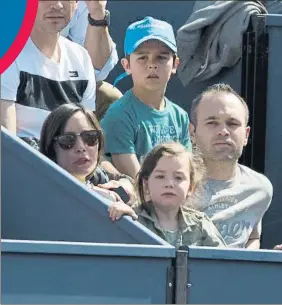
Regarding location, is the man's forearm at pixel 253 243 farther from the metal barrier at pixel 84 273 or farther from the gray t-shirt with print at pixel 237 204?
the metal barrier at pixel 84 273

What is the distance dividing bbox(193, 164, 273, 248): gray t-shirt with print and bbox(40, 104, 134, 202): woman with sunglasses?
0.38 metres

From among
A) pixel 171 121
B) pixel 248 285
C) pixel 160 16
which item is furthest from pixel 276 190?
pixel 160 16

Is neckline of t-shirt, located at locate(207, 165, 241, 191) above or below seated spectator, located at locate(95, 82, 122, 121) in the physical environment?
below

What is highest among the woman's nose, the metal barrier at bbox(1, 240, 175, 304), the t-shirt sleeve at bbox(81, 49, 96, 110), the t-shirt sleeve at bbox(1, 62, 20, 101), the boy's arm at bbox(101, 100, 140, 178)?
the t-shirt sleeve at bbox(81, 49, 96, 110)

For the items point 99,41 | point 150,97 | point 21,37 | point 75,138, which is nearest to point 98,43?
point 99,41

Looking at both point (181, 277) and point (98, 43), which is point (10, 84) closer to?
point (98, 43)

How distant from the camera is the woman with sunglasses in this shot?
16.6 ft

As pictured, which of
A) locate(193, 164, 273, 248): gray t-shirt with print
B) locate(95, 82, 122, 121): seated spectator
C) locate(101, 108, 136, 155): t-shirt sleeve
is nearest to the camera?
locate(193, 164, 273, 248): gray t-shirt with print

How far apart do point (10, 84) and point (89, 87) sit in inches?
22.3

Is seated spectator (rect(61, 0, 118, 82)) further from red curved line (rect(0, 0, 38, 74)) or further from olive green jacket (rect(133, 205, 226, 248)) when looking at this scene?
red curved line (rect(0, 0, 38, 74))

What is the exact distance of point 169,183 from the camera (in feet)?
16.0

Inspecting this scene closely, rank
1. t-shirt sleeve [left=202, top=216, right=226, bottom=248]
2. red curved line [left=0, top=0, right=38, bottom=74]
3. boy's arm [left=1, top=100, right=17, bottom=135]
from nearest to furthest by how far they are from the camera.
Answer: red curved line [left=0, top=0, right=38, bottom=74] → t-shirt sleeve [left=202, top=216, right=226, bottom=248] → boy's arm [left=1, top=100, right=17, bottom=135]

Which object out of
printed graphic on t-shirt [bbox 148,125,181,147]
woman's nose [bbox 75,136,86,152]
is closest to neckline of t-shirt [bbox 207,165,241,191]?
printed graphic on t-shirt [bbox 148,125,181,147]

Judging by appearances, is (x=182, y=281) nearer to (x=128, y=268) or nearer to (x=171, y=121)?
(x=128, y=268)
